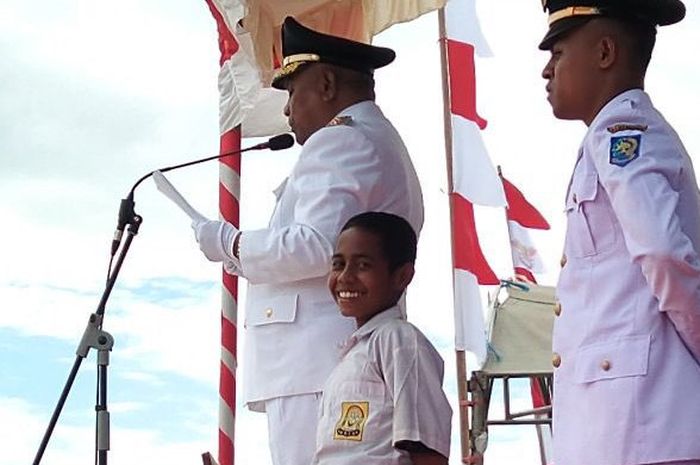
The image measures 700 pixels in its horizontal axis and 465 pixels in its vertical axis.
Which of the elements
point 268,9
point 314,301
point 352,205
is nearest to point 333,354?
point 314,301

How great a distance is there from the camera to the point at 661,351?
7.97ft

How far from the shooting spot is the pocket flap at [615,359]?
95.7 inches

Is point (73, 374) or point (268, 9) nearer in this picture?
point (73, 374)

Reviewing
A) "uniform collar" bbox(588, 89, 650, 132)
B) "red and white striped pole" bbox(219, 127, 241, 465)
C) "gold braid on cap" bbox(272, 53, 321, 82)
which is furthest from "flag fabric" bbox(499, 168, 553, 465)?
"uniform collar" bbox(588, 89, 650, 132)

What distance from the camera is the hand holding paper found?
344 centimetres

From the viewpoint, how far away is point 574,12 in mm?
2762

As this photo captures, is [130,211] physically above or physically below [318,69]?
below

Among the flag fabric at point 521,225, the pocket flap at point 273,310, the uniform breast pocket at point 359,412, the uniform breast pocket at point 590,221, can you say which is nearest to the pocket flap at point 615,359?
the uniform breast pocket at point 590,221

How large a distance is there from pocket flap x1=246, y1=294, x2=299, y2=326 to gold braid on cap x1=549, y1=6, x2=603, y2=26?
3.59 feet

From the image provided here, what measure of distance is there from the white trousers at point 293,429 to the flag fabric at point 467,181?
14.6 ft

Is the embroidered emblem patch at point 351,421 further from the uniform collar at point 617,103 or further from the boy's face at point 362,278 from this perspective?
the uniform collar at point 617,103

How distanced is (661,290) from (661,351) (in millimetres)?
126

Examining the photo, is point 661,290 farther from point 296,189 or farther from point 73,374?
point 73,374

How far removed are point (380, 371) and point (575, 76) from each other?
857 mm
